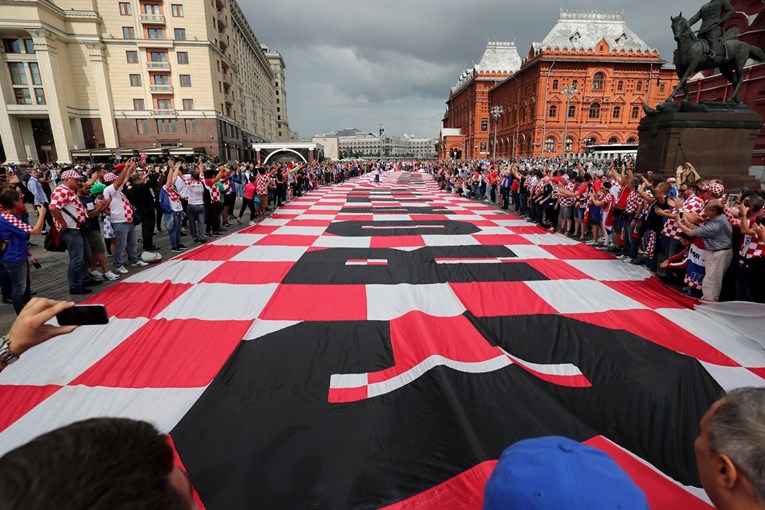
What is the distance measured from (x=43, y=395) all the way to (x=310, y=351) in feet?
7.47

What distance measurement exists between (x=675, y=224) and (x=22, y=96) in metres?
55.9

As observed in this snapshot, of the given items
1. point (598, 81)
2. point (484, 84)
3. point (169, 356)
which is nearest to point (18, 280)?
point (169, 356)

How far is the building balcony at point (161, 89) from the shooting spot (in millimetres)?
41219

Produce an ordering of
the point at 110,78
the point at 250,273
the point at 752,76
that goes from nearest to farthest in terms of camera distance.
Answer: the point at 250,273 < the point at 752,76 < the point at 110,78

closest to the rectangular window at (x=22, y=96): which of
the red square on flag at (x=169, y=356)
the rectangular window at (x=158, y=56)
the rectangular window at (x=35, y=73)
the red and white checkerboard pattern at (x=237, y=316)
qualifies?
the rectangular window at (x=35, y=73)

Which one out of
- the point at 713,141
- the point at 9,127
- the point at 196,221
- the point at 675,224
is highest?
the point at 9,127

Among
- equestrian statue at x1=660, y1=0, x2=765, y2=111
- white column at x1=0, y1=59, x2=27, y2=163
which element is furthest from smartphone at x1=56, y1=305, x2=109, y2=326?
white column at x1=0, y1=59, x2=27, y2=163

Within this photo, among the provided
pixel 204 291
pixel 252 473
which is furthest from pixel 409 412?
pixel 204 291

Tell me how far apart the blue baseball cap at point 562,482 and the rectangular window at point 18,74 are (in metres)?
56.0

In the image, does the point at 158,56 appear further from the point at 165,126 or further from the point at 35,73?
the point at 35,73

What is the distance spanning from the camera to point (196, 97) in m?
42.1

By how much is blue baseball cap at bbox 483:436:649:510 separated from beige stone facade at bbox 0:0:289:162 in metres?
47.9

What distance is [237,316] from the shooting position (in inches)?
187

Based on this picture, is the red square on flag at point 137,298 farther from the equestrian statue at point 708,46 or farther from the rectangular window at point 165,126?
the rectangular window at point 165,126
